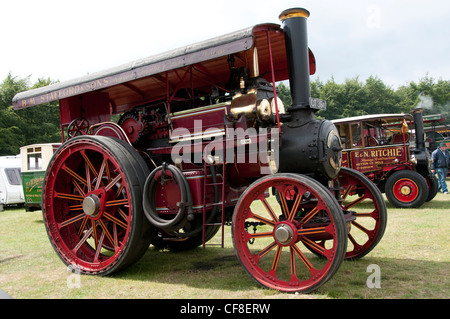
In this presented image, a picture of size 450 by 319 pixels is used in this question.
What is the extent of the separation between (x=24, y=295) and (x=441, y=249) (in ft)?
15.5

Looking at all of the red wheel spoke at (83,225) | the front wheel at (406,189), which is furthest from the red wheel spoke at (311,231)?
the front wheel at (406,189)

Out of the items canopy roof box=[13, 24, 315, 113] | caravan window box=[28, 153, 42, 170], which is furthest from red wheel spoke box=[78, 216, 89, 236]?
caravan window box=[28, 153, 42, 170]

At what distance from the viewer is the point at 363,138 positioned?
10125 millimetres

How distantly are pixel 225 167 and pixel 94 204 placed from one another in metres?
1.48

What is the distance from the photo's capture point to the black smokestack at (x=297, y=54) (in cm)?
404

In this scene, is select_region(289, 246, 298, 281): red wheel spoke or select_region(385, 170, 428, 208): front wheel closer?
select_region(289, 246, 298, 281): red wheel spoke

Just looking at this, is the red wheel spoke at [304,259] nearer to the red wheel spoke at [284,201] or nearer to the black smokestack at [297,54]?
the red wheel spoke at [284,201]

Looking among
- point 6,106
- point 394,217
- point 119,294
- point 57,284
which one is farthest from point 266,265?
point 6,106

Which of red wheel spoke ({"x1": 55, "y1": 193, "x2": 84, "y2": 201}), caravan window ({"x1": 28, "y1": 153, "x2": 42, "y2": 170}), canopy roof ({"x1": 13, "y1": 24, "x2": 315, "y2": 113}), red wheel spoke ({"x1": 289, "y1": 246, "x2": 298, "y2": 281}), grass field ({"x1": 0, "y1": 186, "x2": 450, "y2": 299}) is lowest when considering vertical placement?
grass field ({"x1": 0, "y1": 186, "x2": 450, "y2": 299})

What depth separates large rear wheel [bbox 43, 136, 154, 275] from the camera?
407cm

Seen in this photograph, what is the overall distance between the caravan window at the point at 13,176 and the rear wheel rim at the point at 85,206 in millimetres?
10448

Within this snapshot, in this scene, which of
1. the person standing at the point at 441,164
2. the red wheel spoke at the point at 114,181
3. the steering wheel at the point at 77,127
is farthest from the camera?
the person standing at the point at 441,164

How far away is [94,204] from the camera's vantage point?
169 inches

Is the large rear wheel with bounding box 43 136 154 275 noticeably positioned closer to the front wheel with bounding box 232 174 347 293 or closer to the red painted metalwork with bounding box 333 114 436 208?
the front wheel with bounding box 232 174 347 293
